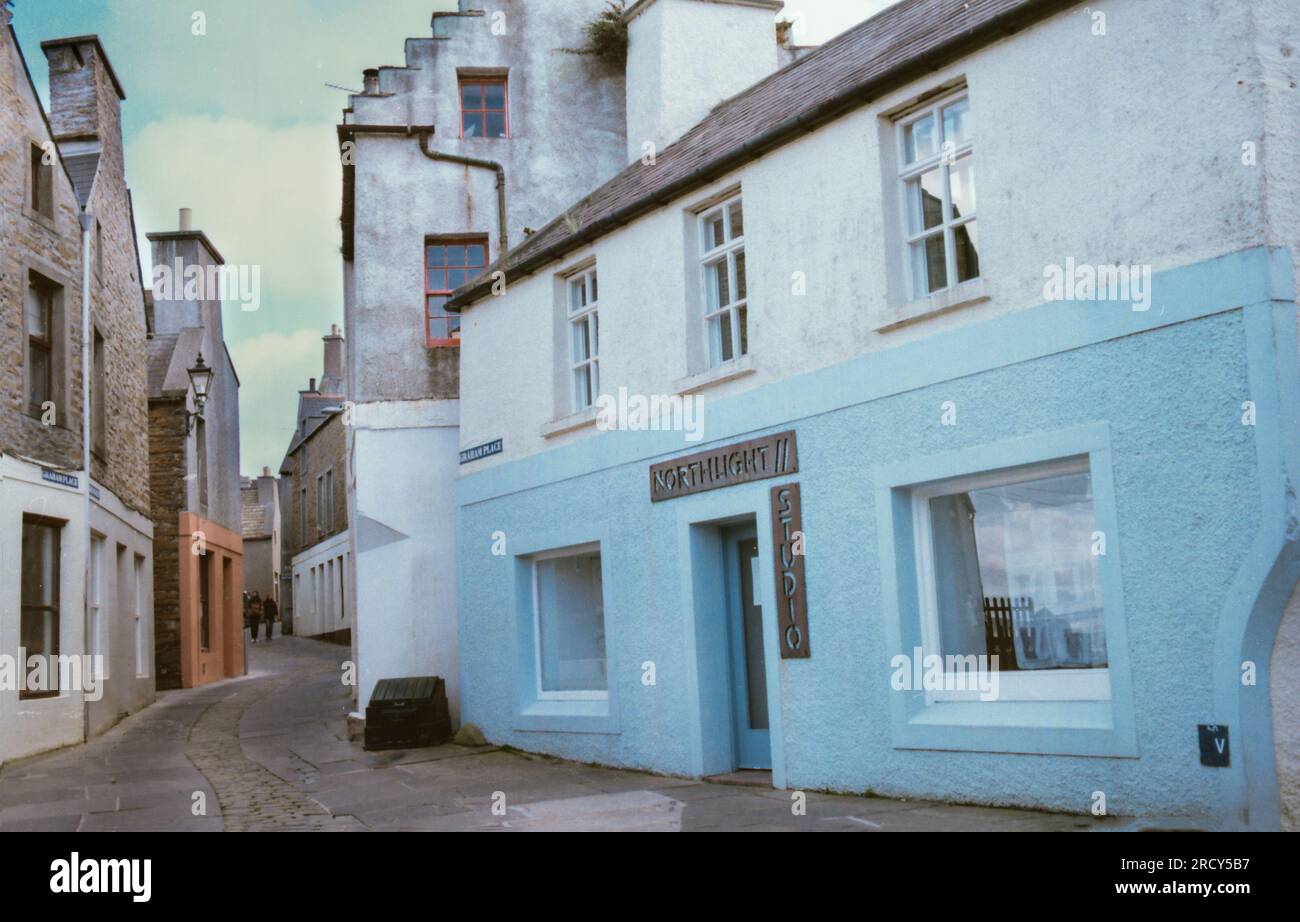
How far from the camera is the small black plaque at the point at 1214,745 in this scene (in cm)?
724

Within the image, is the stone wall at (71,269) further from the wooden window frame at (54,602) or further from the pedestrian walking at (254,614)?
the pedestrian walking at (254,614)

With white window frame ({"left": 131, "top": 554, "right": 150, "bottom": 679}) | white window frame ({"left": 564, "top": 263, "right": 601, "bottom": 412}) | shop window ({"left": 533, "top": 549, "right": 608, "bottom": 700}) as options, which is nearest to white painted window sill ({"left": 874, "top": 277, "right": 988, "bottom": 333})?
white window frame ({"left": 564, "top": 263, "right": 601, "bottom": 412})

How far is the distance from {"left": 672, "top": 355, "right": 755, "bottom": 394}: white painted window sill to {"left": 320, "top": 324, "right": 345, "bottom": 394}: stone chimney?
38614mm

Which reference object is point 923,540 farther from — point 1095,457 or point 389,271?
point 389,271

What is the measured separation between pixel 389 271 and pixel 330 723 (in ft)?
19.3

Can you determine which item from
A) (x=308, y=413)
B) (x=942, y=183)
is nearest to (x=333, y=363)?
(x=308, y=413)

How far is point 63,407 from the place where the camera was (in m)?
16.1

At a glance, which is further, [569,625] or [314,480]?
[314,480]

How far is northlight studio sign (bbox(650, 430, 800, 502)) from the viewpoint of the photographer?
34.6 feet

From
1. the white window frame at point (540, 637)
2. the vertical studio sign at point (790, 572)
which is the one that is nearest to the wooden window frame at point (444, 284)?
the white window frame at point (540, 637)

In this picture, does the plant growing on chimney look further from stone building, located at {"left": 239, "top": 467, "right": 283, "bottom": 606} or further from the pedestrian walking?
stone building, located at {"left": 239, "top": 467, "right": 283, "bottom": 606}

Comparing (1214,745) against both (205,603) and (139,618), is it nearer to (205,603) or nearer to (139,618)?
(139,618)

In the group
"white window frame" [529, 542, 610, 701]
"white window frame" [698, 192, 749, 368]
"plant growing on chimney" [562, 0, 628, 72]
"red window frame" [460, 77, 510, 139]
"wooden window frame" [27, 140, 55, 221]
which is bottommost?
"white window frame" [529, 542, 610, 701]

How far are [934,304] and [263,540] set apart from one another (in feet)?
153
